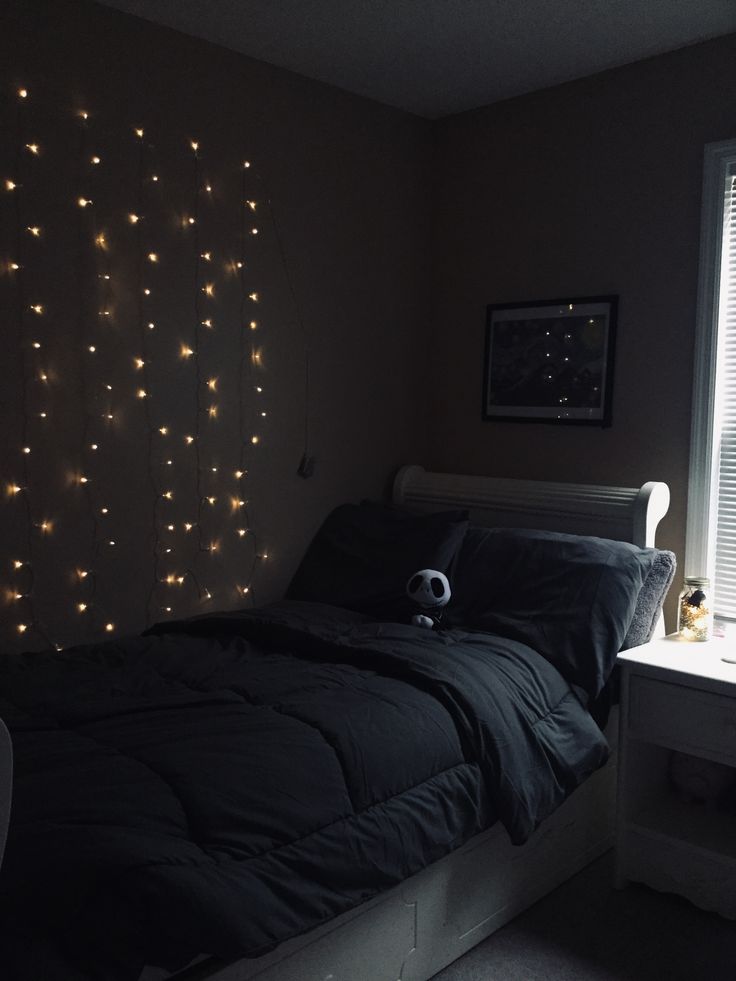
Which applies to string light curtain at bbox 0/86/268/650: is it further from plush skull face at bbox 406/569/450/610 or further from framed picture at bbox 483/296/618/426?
framed picture at bbox 483/296/618/426

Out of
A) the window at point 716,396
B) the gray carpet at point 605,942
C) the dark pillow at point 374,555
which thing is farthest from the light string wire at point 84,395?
the window at point 716,396

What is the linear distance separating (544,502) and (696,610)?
2.27 ft

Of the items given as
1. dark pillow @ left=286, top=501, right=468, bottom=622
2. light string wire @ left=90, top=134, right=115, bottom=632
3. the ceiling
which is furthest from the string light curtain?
the ceiling

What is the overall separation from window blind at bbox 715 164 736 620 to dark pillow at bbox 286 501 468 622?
0.86 m

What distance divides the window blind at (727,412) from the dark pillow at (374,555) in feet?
2.83

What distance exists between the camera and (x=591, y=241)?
335cm

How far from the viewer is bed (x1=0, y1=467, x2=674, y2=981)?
1521mm

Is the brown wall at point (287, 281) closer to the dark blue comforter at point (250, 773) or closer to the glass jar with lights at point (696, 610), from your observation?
the glass jar with lights at point (696, 610)


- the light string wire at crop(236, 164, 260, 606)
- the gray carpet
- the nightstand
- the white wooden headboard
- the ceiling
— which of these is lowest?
the gray carpet

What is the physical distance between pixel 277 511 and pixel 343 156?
4.60ft

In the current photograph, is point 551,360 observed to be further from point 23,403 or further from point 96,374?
point 23,403

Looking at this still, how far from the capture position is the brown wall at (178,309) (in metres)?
2.73

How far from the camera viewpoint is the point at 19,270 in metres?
2.68

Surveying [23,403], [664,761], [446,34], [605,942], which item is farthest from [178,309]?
[605,942]
